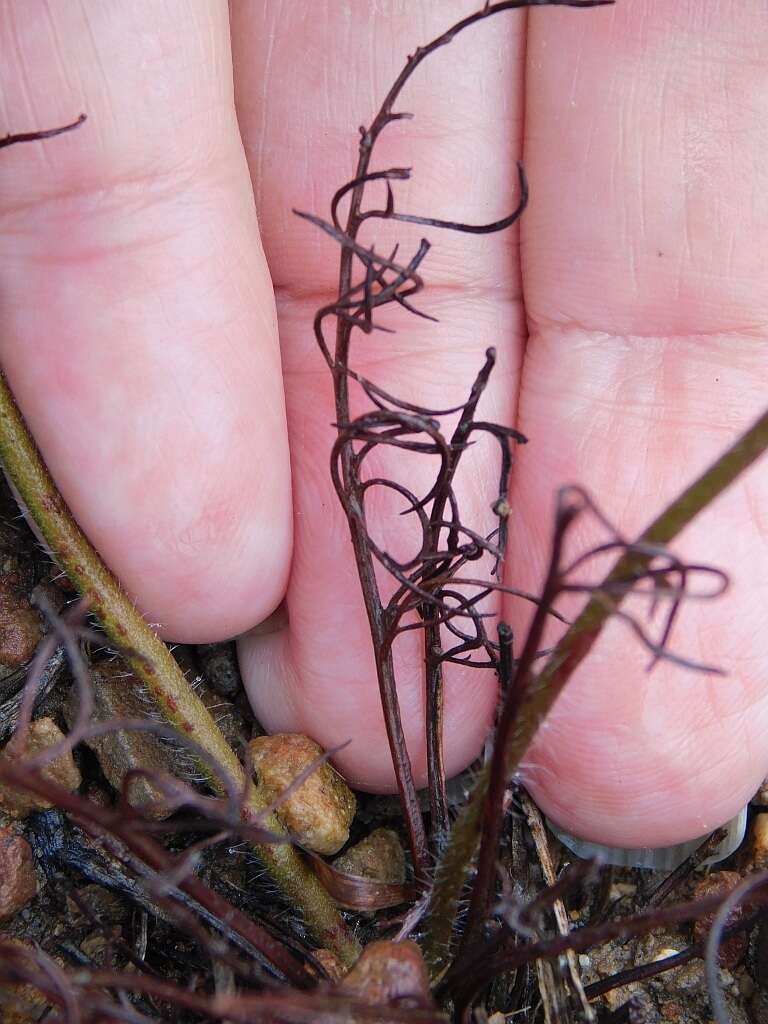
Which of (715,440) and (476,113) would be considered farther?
(476,113)

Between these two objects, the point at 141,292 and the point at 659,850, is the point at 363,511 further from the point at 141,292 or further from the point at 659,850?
the point at 659,850

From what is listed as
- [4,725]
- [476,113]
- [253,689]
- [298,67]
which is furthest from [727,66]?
[4,725]

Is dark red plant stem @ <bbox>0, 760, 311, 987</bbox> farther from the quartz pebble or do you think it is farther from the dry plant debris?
the quartz pebble

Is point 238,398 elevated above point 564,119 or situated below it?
below

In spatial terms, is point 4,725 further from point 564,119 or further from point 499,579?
point 564,119

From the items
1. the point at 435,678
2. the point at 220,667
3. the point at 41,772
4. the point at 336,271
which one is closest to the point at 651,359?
the point at 336,271

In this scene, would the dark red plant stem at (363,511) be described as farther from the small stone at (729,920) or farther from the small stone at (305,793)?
the small stone at (729,920)
